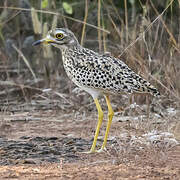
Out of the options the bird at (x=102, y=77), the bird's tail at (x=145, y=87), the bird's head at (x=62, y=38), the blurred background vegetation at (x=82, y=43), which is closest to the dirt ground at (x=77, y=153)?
the bird at (x=102, y=77)

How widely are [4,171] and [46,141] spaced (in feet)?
4.55

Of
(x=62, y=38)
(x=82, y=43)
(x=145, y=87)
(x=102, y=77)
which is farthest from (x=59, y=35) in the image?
(x=82, y=43)

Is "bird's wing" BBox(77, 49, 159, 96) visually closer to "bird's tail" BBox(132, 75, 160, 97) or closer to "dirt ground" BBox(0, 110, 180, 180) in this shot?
"bird's tail" BBox(132, 75, 160, 97)

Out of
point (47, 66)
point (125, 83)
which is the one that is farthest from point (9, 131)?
point (47, 66)

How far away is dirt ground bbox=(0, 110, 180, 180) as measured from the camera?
3.69 metres

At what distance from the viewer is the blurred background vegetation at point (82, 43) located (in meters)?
6.19

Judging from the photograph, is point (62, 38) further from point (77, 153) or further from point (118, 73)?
point (77, 153)

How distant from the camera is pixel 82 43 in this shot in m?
6.88

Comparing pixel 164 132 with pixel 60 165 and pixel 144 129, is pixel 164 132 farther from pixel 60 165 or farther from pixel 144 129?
pixel 60 165

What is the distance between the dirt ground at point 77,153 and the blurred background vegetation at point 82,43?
581mm

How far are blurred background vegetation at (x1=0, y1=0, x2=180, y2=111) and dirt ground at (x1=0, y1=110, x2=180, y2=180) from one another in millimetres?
581

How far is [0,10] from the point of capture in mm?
9258

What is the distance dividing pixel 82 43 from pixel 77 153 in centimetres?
257

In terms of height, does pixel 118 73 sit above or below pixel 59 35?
below
